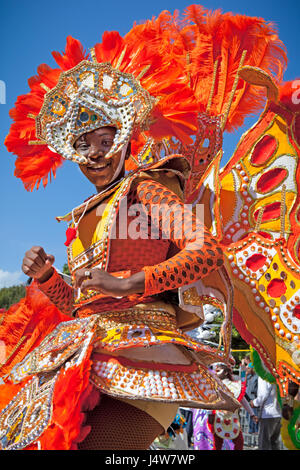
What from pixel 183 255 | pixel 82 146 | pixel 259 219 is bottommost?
pixel 183 255

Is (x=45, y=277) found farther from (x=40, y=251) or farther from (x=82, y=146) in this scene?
(x=82, y=146)

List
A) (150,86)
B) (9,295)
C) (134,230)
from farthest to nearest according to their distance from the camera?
(9,295) < (150,86) < (134,230)

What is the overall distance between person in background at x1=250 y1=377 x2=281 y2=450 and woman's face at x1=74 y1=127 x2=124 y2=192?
5.84m

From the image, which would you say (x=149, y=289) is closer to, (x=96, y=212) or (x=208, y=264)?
(x=208, y=264)

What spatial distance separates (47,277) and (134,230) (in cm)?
66

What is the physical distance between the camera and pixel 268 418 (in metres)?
7.21

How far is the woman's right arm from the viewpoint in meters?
2.19

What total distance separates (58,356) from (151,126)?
1272 mm

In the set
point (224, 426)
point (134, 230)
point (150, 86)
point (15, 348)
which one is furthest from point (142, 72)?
point (224, 426)

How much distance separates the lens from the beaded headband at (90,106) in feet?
7.14

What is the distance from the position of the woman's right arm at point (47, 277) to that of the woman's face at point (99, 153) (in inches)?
17.4

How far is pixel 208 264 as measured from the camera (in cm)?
174

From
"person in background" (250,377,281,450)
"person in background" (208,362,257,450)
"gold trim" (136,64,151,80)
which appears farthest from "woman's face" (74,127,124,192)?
"person in background" (250,377,281,450)
